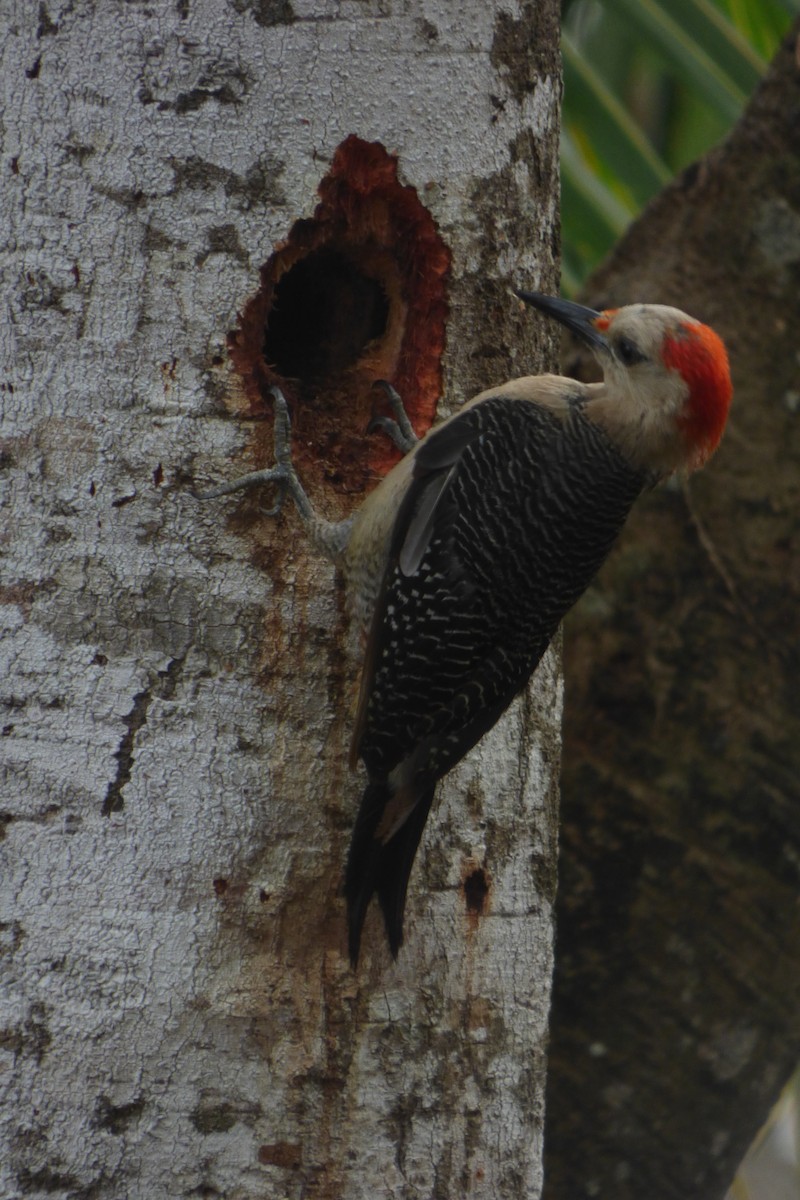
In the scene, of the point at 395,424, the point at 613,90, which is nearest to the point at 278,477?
the point at 395,424

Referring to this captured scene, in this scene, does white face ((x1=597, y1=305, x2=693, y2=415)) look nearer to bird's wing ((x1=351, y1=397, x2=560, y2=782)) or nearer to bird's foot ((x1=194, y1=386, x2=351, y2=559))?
bird's wing ((x1=351, y1=397, x2=560, y2=782))

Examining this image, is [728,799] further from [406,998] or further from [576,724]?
[406,998]

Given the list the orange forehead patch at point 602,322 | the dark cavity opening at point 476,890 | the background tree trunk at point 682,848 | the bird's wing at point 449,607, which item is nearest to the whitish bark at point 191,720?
the dark cavity opening at point 476,890

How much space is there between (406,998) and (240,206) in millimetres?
1574

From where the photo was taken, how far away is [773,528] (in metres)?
4.31

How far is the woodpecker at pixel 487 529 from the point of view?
2898 millimetres

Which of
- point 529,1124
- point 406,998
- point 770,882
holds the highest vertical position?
point 406,998

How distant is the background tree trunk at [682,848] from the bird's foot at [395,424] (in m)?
1.31

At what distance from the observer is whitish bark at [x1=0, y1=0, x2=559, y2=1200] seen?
258cm

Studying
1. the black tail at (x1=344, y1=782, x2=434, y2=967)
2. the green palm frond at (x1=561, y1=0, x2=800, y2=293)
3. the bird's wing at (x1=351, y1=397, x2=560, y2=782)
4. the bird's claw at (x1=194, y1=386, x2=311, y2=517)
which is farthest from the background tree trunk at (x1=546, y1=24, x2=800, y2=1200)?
the bird's claw at (x1=194, y1=386, x2=311, y2=517)

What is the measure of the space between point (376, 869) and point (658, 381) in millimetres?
1392

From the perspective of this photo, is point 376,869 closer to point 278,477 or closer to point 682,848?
point 278,477

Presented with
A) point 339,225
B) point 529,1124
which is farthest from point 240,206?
point 529,1124

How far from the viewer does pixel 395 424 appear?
320 centimetres
